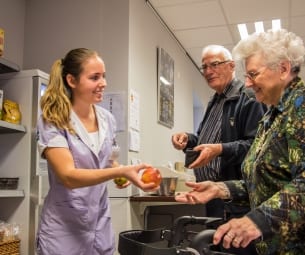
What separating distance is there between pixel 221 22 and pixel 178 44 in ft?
2.32

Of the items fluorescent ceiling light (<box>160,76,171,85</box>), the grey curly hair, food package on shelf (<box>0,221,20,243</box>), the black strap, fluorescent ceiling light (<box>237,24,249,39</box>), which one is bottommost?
food package on shelf (<box>0,221,20,243</box>)

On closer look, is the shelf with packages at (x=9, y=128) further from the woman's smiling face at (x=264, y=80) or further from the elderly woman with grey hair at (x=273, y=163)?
the woman's smiling face at (x=264, y=80)

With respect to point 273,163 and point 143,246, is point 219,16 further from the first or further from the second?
point 143,246

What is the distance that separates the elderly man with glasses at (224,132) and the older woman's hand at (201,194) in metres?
0.23

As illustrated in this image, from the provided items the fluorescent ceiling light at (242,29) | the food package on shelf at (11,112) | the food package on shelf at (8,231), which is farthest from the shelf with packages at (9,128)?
the fluorescent ceiling light at (242,29)

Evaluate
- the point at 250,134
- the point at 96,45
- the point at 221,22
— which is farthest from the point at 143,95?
the point at 250,134

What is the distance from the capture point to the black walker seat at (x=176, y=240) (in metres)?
1.06

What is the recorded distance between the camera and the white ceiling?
12.2 ft

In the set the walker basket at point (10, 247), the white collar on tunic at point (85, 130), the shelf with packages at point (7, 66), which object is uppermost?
the shelf with packages at point (7, 66)

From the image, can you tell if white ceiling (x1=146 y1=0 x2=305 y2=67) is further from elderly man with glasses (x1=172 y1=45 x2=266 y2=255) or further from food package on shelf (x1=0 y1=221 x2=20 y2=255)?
food package on shelf (x1=0 y1=221 x2=20 y2=255)

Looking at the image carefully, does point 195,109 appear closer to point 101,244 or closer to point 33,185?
point 33,185

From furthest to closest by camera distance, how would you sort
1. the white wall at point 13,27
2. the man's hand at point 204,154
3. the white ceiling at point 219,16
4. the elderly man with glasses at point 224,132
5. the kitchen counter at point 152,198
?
the white ceiling at point 219,16 → the white wall at point 13,27 → the kitchen counter at point 152,198 → the elderly man with glasses at point 224,132 → the man's hand at point 204,154

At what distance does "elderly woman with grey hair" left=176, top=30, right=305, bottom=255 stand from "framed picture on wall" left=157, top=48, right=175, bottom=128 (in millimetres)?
2423

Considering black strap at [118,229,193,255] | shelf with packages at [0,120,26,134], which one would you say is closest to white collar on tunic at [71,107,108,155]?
black strap at [118,229,193,255]
